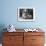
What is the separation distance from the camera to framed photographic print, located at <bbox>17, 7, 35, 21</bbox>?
4.05 metres

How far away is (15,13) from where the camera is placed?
406 cm

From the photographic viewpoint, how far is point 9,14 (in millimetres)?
4066

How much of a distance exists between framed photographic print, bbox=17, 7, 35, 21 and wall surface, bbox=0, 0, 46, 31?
0.31 ft

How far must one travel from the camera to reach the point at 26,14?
408 centimetres

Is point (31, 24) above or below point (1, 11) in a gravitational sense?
below

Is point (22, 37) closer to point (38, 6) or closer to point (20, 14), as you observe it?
point (20, 14)

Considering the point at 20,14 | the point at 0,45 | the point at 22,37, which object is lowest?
the point at 0,45

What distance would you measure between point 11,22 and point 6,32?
22.7 inches

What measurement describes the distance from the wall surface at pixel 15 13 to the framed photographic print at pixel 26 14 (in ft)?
0.31

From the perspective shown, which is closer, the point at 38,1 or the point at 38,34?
the point at 38,34

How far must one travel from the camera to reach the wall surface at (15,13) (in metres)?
4.04

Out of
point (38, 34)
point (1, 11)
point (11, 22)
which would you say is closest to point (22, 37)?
point (38, 34)

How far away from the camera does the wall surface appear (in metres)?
4.04

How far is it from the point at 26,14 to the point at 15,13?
0.35m
